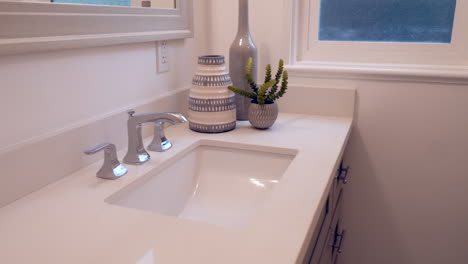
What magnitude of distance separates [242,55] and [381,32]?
19.6 inches

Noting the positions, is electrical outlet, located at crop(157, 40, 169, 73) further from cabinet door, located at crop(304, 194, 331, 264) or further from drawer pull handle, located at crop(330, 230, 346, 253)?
drawer pull handle, located at crop(330, 230, 346, 253)

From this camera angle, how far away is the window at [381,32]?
1348 millimetres

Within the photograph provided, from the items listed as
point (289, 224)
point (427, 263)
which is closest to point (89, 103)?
point (289, 224)

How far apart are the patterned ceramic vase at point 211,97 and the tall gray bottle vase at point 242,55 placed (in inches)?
4.4

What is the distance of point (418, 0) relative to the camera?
1367 millimetres

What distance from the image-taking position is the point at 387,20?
1411mm

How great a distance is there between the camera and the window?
4.42 ft

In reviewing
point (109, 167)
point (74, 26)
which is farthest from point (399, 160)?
point (74, 26)

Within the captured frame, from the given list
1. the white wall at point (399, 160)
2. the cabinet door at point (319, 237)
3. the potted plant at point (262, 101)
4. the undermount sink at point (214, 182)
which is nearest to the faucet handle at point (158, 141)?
the undermount sink at point (214, 182)

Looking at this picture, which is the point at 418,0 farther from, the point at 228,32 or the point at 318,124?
the point at 228,32

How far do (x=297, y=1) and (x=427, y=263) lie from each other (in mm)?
1048

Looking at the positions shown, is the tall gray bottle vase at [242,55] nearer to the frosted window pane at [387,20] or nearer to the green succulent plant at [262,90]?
the green succulent plant at [262,90]

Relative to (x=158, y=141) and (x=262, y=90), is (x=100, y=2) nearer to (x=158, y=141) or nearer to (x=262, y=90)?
(x=158, y=141)

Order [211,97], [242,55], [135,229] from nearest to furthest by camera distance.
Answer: [135,229] < [211,97] < [242,55]
